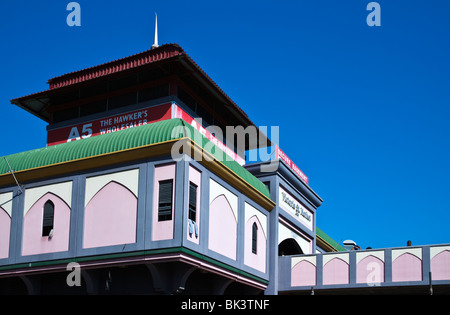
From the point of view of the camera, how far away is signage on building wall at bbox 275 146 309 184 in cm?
3321

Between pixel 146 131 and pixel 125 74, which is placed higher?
pixel 125 74

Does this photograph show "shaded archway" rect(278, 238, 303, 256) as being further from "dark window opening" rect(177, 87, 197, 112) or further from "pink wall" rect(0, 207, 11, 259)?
"pink wall" rect(0, 207, 11, 259)

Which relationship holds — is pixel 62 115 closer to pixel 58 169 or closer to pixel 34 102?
pixel 34 102

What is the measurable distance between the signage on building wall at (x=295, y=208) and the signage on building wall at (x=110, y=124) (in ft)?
25.8

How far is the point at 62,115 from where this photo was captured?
32.8 metres

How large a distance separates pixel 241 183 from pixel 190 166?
461 centimetres

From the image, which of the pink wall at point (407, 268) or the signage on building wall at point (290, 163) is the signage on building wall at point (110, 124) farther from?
the pink wall at point (407, 268)

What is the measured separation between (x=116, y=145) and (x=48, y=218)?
4.41m

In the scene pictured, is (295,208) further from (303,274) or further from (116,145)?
(116,145)

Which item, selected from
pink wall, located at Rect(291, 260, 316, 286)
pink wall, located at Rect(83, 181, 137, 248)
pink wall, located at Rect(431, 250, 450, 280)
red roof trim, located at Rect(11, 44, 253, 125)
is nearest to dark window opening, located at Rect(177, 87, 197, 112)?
red roof trim, located at Rect(11, 44, 253, 125)

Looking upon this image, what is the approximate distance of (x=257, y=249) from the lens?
99.5 ft

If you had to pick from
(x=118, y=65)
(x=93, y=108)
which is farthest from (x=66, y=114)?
(x=118, y=65)
